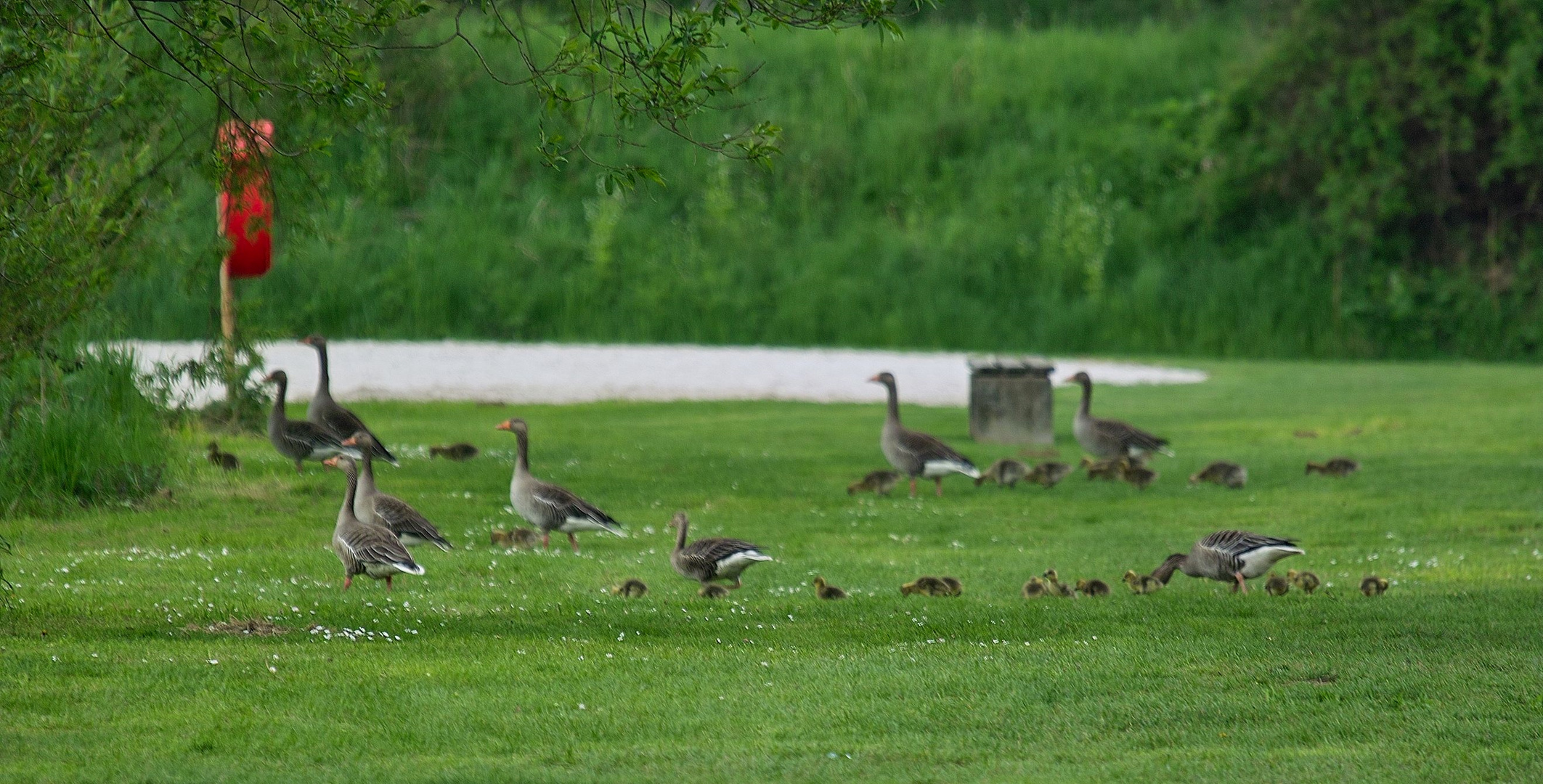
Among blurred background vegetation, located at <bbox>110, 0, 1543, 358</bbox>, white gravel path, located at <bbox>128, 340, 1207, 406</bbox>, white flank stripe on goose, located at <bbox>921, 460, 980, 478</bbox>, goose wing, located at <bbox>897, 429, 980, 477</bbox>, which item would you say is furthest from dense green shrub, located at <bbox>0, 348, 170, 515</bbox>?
blurred background vegetation, located at <bbox>110, 0, 1543, 358</bbox>

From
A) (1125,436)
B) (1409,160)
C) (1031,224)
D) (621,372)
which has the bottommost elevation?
(1125,436)

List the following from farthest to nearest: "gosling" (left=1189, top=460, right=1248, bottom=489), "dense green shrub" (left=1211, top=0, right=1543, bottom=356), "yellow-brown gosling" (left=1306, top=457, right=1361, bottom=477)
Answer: "dense green shrub" (left=1211, top=0, right=1543, bottom=356), "yellow-brown gosling" (left=1306, top=457, right=1361, bottom=477), "gosling" (left=1189, top=460, right=1248, bottom=489)

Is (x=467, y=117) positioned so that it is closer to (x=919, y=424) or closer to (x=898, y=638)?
(x=919, y=424)

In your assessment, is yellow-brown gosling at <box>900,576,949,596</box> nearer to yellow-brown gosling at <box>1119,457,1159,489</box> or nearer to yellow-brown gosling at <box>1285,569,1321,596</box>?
yellow-brown gosling at <box>1285,569,1321,596</box>

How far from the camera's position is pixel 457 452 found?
18719mm

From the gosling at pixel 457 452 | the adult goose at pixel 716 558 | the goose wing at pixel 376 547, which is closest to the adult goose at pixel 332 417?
the gosling at pixel 457 452

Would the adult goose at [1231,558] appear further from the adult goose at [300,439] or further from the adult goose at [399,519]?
the adult goose at [300,439]

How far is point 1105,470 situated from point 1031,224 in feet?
87.7

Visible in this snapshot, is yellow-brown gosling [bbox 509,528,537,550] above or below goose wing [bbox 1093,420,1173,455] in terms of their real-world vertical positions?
below

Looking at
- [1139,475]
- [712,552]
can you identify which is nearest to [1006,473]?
[1139,475]

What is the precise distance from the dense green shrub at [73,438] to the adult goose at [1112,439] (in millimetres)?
10410

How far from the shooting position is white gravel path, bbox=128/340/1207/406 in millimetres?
27953

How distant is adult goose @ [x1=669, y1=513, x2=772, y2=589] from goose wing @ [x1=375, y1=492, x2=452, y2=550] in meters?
1.80

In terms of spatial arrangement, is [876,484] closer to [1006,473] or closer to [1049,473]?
[1006,473]
